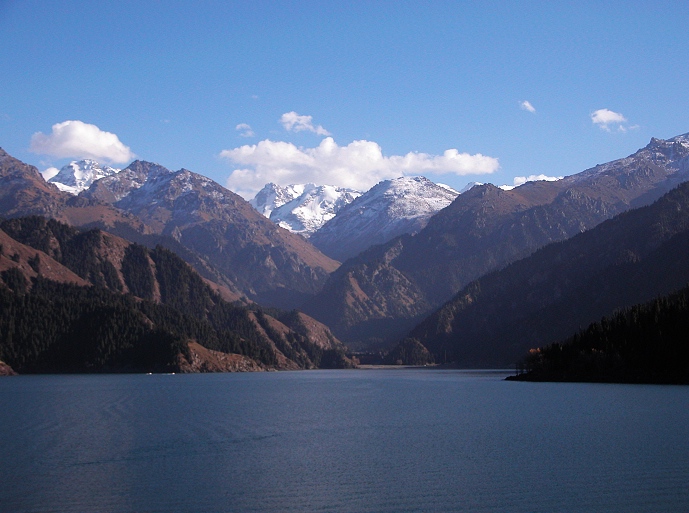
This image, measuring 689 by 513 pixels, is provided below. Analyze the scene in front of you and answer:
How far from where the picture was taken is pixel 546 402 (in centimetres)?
14575

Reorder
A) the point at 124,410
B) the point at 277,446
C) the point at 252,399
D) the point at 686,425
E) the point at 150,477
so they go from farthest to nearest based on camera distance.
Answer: the point at 252,399 < the point at 124,410 < the point at 686,425 < the point at 277,446 < the point at 150,477

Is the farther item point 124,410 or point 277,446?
point 124,410

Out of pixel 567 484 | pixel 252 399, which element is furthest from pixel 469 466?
pixel 252 399

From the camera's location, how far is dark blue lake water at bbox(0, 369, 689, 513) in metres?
60.0

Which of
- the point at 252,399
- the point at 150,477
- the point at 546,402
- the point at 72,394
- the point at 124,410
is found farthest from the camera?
the point at 72,394

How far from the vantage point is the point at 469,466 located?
74250mm

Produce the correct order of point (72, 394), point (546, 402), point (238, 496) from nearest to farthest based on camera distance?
point (238, 496) → point (546, 402) → point (72, 394)

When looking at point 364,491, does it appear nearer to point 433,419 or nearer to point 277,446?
point 277,446

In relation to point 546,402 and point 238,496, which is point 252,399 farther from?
point 238,496

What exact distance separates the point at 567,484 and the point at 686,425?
41.6 m

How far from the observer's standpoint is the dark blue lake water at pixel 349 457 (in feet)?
197

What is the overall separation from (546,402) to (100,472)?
3690 inches

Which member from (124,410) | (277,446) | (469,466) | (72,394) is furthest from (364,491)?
(72,394)

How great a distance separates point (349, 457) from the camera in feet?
265
